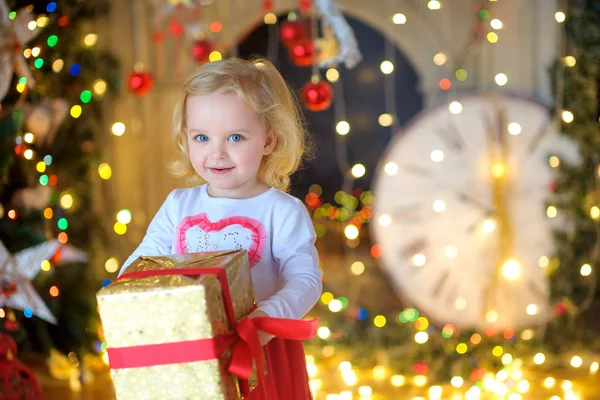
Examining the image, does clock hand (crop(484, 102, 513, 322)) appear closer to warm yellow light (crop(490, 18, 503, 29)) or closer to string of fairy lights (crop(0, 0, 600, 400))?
string of fairy lights (crop(0, 0, 600, 400))

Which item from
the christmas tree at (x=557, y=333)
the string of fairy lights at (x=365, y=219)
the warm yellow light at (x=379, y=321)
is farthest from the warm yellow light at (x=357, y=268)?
the christmas tree at (x=557, y=333)

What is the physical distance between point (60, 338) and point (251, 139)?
1723 millimetres

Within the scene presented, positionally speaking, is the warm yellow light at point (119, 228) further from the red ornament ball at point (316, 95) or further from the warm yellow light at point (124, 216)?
the red ornament ball at point (316, 95)

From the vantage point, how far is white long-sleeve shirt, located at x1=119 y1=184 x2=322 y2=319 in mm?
1320

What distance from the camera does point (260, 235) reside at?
1337mm

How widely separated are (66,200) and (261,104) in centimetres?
190

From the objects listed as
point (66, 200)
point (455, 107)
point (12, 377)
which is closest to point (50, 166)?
point (66, 200)

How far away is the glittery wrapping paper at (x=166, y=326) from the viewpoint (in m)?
1.03

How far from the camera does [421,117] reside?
3031mm

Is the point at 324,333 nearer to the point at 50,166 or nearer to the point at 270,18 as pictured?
the point at 50,166

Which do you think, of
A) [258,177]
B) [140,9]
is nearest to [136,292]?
[258,177]

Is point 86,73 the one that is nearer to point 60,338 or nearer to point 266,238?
point 60,338

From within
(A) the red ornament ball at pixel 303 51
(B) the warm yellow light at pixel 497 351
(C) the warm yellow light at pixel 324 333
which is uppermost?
(A) the red ornament ball at pixel 303 51

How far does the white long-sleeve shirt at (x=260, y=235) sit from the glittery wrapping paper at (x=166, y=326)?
0.26m
